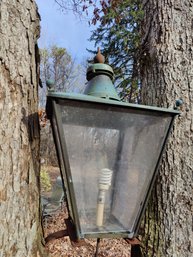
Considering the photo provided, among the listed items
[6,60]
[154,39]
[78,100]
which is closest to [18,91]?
[6,60]

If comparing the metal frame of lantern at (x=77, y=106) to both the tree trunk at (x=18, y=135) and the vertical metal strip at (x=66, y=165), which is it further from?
the tree trunk at (x=18, y=135)

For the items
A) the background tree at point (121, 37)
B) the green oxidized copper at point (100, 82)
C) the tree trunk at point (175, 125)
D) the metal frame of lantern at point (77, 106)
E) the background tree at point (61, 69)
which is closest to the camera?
the metal frame of lantern at point (77, 106)

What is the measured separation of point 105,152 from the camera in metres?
0.92

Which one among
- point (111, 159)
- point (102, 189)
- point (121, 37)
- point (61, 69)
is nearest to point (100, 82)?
point (111, 159)

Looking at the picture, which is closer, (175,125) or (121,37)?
(175,125)

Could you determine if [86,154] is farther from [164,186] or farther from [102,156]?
[164,186]

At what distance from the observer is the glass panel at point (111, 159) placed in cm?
85

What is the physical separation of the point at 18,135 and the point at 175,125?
0.74 metres

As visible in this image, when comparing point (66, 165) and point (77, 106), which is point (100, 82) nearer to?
point (77, 106)

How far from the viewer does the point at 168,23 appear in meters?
1.25

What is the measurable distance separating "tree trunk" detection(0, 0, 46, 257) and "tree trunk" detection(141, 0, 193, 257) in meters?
0.58

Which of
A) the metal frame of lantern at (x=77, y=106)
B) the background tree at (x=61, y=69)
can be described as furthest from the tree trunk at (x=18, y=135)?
the background tree at (x=61, y=69)

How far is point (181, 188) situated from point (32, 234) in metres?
0.71

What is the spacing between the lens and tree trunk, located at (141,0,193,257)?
44.3 inches
